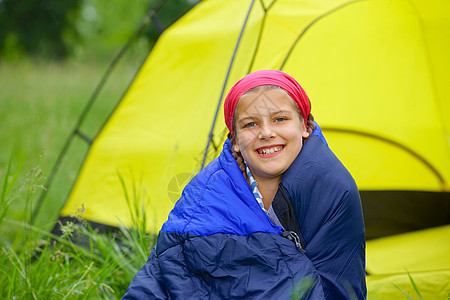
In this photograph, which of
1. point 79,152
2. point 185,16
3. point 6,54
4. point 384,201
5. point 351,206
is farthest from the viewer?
point 6,54

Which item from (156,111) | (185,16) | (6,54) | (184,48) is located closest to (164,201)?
(156,111)

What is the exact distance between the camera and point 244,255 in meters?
1.43

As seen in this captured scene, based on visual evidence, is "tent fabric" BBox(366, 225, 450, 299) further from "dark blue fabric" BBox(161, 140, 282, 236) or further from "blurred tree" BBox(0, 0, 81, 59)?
"blurred tree" BBox(0, 0, 81, 59)

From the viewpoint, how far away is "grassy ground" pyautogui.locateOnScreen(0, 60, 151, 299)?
6.31 ft

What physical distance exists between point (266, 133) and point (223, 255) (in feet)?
1.23

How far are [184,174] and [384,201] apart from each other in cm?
105

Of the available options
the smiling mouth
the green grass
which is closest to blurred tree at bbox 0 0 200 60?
the green grass

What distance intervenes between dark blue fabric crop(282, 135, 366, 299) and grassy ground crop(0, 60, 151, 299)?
A: 2.61ft

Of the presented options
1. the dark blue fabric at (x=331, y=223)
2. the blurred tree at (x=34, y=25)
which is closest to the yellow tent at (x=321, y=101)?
the dark blue fabric at (x=331, y=223)

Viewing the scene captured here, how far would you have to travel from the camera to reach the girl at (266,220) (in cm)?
142

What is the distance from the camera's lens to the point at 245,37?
251cm

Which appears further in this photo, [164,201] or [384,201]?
[384,201]

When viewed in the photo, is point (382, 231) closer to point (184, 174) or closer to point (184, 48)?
point (184, 174)

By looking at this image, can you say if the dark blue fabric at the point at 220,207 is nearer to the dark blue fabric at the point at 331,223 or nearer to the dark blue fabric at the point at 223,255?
the dark blue fabric at the point at 223,255
